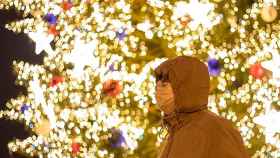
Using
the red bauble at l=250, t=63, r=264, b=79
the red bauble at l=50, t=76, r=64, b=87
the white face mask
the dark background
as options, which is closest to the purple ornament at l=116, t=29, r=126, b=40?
the red bauble at l=50, t=76, r=64, b=87

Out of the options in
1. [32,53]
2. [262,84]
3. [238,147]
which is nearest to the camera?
[238,147]

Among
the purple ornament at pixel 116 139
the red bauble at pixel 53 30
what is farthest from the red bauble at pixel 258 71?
the red bauble at pixel 53 30

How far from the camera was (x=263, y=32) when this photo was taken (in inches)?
185

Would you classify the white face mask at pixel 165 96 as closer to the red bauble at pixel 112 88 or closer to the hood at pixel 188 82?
the hood at pixel 188 82

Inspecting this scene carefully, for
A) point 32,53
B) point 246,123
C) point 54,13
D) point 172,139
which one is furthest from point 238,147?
point 32,53

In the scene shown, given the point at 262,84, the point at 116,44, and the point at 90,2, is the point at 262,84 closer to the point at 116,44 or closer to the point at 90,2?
the point at 116,44

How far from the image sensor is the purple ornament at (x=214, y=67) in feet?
15.3

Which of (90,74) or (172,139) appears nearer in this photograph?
(172,139)

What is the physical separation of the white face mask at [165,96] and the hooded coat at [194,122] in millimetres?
27

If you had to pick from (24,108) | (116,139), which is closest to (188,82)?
(116,139)

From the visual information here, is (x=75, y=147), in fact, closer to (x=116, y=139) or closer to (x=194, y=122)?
(x=116, y=139)

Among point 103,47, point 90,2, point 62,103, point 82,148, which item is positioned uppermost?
point 90,2

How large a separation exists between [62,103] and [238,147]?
92.4 inches

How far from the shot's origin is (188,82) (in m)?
2.79
